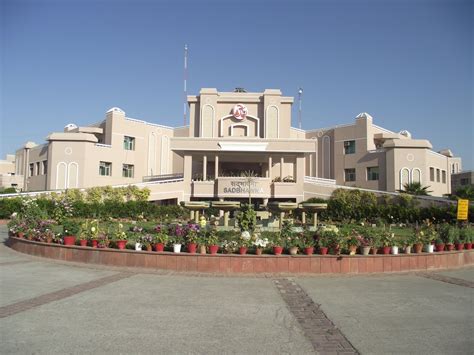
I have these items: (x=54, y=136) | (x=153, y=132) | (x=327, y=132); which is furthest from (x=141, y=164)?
(x=327, y=132)

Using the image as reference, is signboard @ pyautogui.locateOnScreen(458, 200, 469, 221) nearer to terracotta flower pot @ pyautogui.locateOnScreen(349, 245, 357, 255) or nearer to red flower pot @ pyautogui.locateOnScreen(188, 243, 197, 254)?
terracotta flower pot @ pyautogui.locateOnScreen(349, 245, 357, 255)

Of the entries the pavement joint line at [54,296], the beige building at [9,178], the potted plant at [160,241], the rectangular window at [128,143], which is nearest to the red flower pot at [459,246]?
the potted plant at [160,241]

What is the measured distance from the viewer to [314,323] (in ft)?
19.0

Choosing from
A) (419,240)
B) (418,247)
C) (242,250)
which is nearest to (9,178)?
(242,250)

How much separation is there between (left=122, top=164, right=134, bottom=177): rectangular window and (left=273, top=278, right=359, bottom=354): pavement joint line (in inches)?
1329

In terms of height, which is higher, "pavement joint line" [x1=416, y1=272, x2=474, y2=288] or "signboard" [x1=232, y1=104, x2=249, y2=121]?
"signboard" [x1=232, y1=104, x2=249, y2=121]

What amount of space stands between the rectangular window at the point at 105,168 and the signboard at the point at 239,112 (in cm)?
1276

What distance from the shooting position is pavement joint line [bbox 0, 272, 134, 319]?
20.5ft

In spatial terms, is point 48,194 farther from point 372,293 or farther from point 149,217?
Result: point 372,293

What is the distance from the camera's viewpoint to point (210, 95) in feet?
125

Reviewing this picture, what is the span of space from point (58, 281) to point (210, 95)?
102ft

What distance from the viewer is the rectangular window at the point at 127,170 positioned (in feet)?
131

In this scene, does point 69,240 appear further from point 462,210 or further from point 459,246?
point 462,210

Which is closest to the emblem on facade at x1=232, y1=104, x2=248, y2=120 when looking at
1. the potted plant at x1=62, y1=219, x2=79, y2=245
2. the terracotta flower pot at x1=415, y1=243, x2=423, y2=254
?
the potted plant at x1=62, y1=219, x2=79, y2=245
